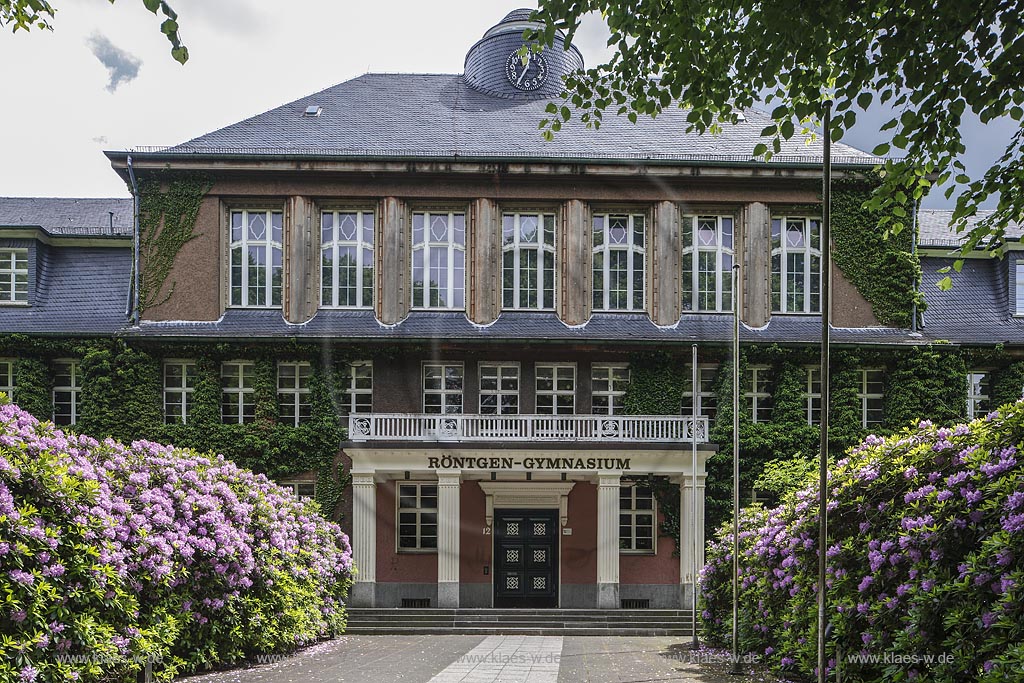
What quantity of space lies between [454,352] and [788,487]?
10.6 metres

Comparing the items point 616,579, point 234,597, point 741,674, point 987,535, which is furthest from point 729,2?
point 616,579

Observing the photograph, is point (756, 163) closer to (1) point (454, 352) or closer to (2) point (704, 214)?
(2) point (704, 214)

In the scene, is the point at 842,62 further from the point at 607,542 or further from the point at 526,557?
the point at 526,557

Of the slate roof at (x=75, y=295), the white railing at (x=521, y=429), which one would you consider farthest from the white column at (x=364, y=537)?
the slate roof at (x=75, y=295)

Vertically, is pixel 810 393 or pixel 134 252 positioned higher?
pixel 134 252

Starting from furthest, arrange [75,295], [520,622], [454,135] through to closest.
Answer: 1. [454,135]
2. [75,295]
3. [520,622]

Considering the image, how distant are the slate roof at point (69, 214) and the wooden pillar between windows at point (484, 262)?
11.7 meters

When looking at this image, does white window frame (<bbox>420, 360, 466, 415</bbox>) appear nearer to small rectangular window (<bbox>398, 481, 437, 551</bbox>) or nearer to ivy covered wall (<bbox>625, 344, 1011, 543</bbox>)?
small rectangular window (<bbox>398, 481, 437, 551</bbox>)

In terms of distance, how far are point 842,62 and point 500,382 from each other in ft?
64.7

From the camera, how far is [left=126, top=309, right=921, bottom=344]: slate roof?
26.3m

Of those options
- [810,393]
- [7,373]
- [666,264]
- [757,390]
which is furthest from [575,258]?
[7,373]

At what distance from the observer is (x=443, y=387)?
88.1 feet

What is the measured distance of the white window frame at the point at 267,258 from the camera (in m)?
27.4

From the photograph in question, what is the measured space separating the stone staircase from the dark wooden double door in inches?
106
